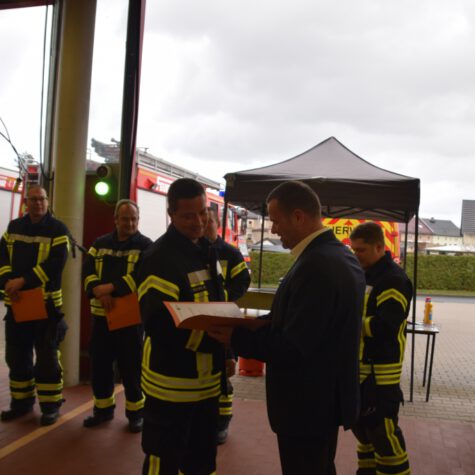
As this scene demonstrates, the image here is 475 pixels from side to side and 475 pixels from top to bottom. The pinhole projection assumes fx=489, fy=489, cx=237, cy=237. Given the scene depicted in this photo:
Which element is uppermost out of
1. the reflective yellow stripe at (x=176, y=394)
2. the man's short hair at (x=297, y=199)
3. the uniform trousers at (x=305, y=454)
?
the man's short hair at (x=297, y=199)

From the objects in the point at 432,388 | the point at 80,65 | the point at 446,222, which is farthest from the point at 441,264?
the point at 446,222

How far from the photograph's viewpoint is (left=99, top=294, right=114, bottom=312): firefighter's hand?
13.9ft

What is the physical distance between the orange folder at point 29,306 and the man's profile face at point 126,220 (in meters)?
0.88

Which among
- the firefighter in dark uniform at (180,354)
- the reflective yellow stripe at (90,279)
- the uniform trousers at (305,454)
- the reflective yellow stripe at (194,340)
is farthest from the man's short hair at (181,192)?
the reflective yellow stripe at (90,279)

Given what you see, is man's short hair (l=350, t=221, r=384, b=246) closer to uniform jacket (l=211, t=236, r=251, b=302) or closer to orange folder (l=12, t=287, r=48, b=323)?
uniform jacket (l=211, t=236, r=251, b=302)

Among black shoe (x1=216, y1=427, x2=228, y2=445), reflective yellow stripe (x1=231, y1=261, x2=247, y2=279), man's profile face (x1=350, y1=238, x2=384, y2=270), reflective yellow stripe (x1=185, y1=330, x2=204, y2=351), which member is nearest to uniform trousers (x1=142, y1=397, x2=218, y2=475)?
reflective yellow stripe (x1=185, y1=330, x2=204, y2=351)

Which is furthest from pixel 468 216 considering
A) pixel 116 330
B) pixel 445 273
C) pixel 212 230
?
pixel 116 330

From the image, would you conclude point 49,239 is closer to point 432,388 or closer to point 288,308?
point 288,308

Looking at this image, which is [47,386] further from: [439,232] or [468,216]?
[439,232]

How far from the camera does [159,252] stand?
243 cm

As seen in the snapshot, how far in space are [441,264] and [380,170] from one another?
2313cm

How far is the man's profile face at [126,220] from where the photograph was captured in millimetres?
4488

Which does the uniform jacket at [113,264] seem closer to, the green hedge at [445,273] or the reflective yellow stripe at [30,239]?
the reflective yellow stripe at [30,239]

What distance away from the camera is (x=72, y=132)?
5.58m
